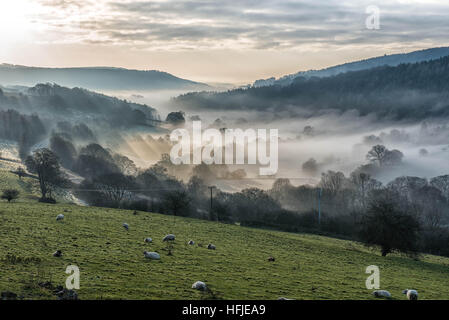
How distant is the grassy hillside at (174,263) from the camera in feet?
88.1

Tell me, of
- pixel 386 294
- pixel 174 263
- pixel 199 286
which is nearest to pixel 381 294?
pixel 386 294

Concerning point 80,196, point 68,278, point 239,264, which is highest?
point 68,278

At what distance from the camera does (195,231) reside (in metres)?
54.8

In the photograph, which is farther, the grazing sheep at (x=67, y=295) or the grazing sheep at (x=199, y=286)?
the grazing sheep at (x=199, y=286)

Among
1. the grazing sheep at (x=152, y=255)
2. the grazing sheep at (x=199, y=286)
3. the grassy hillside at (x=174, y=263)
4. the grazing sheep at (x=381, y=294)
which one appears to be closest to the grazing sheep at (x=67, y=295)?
the grassy hillside at (x=174, y=263)

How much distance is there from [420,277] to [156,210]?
2047 inches

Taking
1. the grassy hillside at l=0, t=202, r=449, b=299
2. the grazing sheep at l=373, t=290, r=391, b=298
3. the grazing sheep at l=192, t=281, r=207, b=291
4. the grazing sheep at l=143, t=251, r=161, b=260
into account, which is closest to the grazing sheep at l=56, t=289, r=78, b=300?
the grassy hillside at l=0, t=202, r=449, b=299

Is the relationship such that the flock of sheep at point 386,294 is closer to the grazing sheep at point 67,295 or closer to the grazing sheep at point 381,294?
the grazing sheep at point 381,294

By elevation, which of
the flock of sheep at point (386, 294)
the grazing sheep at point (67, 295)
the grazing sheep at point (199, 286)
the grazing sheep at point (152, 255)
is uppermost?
the grazing sheep at point (67, 295)

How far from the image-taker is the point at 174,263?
113 feet

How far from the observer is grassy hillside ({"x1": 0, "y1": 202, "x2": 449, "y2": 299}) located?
26.9 meters

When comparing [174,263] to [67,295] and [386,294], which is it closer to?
[67,295]
